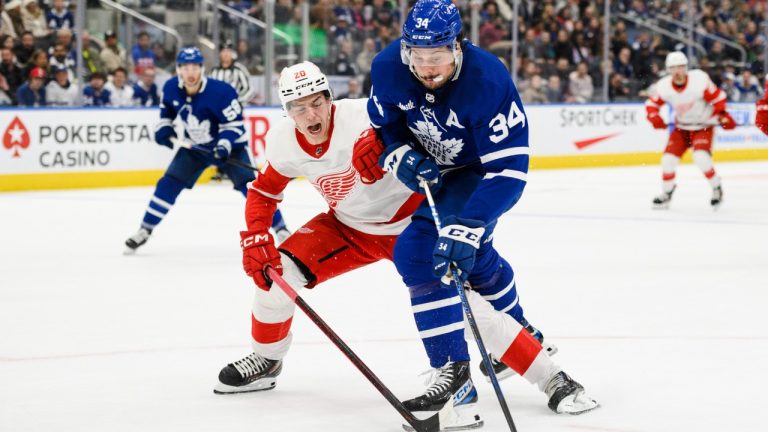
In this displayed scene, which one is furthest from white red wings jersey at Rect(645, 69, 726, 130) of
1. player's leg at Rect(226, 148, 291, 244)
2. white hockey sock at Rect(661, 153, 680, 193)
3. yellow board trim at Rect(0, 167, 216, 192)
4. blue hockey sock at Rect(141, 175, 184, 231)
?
yellow board trim at Rect(0, 167, 216, 192)

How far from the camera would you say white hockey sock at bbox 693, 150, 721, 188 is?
975 centimetres

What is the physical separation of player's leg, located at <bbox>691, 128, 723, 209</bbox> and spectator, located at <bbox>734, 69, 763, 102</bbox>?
680 centimetres

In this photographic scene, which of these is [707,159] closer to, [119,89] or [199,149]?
[199,149]

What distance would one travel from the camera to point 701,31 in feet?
52.9

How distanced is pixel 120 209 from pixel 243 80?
2.93 m

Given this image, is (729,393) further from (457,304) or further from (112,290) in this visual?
(112,290)

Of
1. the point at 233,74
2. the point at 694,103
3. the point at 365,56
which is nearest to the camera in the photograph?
the point at 694,103

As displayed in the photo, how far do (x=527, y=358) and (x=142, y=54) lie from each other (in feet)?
29.2

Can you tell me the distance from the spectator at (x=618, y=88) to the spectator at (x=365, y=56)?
3.45 m

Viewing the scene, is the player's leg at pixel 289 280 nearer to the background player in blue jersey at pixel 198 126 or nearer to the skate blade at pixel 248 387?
the skate blade at pixel 248 387

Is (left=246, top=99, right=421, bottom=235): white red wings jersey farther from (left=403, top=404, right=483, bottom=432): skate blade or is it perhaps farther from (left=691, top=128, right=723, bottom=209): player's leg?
(left=691, top=128, right=723, bottom=209): player's leg

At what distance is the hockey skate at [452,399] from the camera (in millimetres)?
3180

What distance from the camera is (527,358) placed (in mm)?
3318

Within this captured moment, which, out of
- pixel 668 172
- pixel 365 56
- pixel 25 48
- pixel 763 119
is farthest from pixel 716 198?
pixel 25 48
